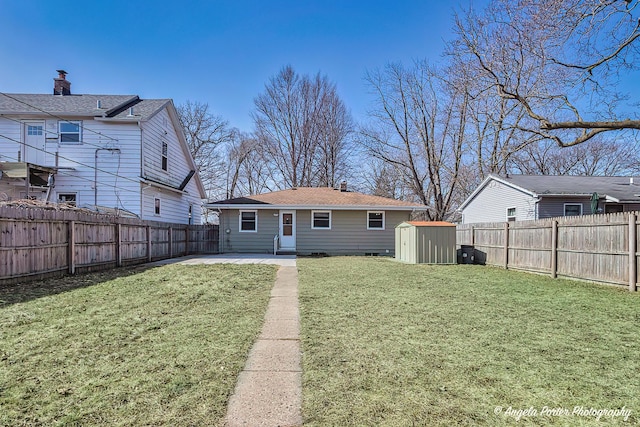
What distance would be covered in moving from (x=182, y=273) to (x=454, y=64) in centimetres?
1214

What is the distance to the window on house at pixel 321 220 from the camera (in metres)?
18.2

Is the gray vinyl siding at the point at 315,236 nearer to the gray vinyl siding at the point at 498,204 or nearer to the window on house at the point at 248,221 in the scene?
the window on house at the point at 248,221

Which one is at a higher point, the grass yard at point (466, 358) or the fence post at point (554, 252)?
the fence post at point (554, 252)

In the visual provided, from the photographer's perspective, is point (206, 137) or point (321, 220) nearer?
point (321, 220)

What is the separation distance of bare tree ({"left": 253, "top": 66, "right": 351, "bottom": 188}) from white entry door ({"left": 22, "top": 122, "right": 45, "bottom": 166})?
56.9ft

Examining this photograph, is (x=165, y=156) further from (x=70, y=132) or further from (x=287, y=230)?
(x=287, y=230)

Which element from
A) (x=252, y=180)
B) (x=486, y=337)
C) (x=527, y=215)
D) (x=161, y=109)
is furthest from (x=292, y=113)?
(x=486, y=337)

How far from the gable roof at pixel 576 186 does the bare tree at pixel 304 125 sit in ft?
41.6

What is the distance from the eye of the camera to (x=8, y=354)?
347 cm

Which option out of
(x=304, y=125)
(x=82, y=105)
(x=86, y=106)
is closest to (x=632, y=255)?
(x=86, y=106)

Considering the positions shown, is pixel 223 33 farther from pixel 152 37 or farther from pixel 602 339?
pixel 602 339

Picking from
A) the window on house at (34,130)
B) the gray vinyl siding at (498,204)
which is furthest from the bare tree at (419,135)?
the window on house at (34,130)

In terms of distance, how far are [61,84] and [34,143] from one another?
4717 mm

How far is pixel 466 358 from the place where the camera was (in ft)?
11.4
